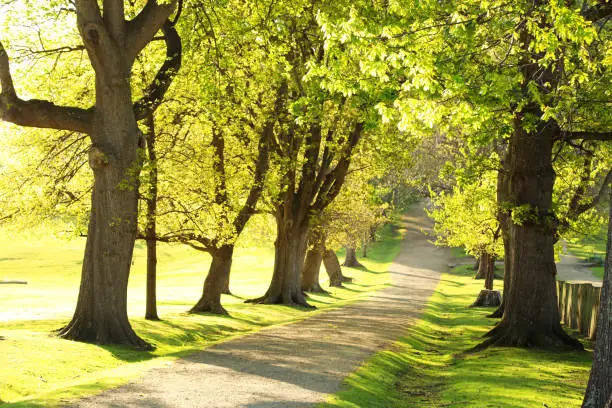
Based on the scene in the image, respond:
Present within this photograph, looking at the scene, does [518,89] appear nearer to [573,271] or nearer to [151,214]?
[151,214]

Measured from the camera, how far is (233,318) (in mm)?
30734

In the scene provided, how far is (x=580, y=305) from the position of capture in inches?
1138

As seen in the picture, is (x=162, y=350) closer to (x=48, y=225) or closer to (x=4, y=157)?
(x=48, y=225)

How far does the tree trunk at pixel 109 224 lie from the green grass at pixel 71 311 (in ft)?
2.73

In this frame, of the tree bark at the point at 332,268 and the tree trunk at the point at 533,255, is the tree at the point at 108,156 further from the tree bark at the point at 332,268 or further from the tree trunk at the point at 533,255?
the tree bark at the point at 332,268

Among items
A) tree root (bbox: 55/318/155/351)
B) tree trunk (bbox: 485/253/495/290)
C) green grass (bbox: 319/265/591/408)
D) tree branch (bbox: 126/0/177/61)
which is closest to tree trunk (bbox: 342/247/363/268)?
tree trunk (bbox: 485/253/495/290)

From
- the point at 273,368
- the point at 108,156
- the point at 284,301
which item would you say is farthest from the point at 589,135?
the point at 284,301

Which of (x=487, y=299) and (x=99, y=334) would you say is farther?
(x=487, y=299)

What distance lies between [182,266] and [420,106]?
65.8m

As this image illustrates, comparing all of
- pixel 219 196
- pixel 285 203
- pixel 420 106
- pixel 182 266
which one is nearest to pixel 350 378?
pixel 420 106

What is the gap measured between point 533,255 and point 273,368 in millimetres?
9145

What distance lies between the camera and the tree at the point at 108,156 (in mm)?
19531

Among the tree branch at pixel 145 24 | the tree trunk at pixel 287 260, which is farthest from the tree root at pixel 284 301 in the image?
the tree branch at pixel 145 24

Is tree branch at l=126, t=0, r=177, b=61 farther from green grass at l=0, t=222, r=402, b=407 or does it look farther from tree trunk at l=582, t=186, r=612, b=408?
tree trunk at l=582, t=186, r=612, b=408
